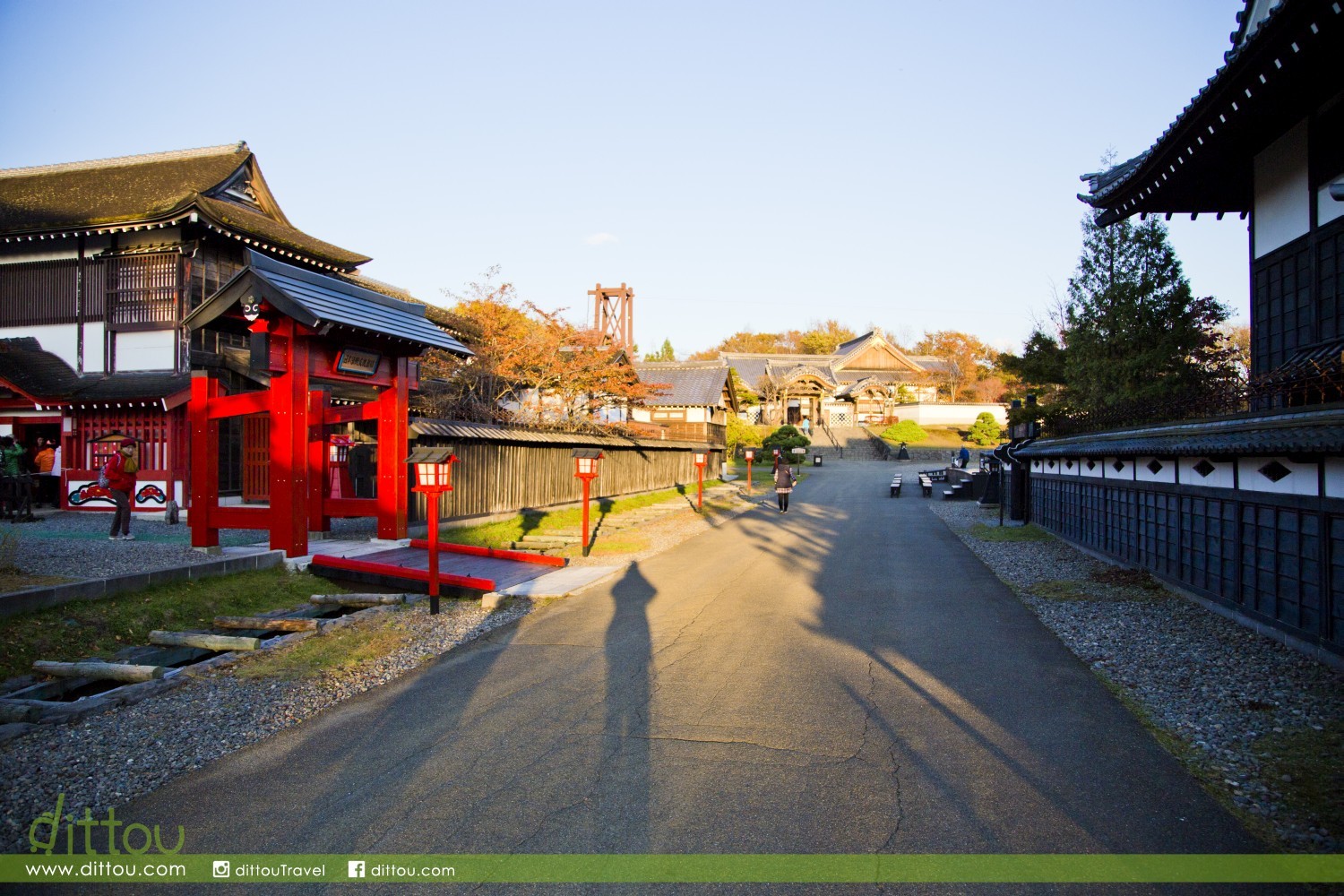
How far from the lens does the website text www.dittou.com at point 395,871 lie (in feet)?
11.8

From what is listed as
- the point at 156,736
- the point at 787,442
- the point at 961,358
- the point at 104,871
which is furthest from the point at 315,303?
the point at 961,358

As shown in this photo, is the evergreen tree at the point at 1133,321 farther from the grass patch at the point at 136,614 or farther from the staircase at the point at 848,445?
the staircase at the point at 848,445

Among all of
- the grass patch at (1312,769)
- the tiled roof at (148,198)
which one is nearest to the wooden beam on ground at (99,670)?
the grass patch at (1312,769)

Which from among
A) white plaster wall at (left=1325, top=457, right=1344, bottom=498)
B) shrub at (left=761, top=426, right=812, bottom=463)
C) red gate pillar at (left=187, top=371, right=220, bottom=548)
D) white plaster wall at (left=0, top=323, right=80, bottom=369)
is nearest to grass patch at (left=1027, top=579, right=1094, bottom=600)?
white plaster wall at (left=1325, top=457, right=1344, bottom=498)

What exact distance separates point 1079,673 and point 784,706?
2.82m

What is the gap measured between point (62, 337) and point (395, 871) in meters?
20.7

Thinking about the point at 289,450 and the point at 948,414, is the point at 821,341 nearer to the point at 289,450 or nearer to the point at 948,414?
the point at 948,414

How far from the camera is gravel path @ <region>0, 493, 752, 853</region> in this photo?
446cm

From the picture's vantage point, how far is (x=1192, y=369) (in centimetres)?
1889

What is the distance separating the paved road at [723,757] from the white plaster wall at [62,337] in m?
16.5

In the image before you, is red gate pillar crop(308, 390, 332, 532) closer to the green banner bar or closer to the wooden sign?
the wooden sign

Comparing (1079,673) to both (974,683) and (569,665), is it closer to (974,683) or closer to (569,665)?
(974,683)

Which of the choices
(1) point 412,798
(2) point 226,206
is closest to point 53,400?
(2) point 226,206

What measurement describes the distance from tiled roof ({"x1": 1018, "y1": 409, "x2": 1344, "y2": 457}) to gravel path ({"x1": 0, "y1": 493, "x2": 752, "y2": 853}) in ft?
25.4
